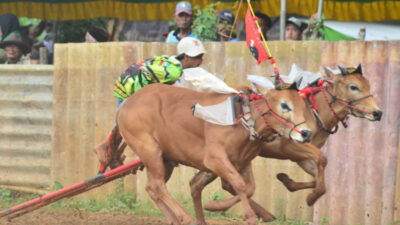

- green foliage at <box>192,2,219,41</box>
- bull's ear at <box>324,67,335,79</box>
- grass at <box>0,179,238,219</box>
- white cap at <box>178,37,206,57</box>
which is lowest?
grass at <box>0,179,238,219</box>

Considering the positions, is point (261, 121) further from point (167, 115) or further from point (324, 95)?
point (324, 95)

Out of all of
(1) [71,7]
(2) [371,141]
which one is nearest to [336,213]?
(2) [371,141]

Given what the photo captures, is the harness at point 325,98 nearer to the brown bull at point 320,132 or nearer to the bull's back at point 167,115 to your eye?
the brown bull at point 320,132

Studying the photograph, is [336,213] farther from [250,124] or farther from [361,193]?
[250,124]

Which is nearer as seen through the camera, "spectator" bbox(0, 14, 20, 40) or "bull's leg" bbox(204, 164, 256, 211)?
"bull's leg" bbox(204, 164, 256, 211)

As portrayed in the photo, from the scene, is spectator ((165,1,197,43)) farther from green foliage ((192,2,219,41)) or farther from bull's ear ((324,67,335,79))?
bull's ear ((324,67,335,79))

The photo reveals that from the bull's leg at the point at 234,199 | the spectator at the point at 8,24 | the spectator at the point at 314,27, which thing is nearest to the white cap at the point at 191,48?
the bull's leg at the point at 234,199

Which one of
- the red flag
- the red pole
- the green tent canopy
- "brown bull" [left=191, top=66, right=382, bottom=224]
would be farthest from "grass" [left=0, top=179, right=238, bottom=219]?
the green tent canopy

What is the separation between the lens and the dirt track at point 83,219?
31.8ft

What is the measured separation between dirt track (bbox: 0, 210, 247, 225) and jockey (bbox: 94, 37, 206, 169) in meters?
1.21

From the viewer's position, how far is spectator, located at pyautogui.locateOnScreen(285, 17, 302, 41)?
1126cm

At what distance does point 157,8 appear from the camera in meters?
14.5

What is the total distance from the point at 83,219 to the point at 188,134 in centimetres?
281

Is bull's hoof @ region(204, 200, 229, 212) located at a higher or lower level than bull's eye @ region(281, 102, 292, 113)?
lower
